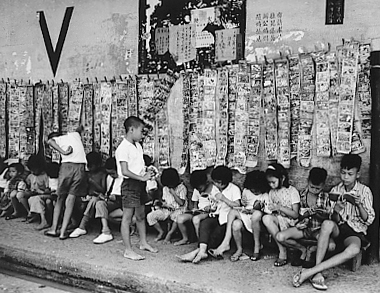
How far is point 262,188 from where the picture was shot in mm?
5012

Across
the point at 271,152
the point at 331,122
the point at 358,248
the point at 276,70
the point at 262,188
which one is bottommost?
the point at 358,248

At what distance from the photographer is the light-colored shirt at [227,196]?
5.02 m

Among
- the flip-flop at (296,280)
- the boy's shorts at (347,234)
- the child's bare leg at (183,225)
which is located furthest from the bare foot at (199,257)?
the boy's shorts at (347,234)

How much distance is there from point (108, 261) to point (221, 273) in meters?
1.07

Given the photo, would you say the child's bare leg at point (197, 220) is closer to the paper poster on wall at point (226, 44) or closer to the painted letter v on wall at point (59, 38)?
the paper poster on wall at point (226, 44)

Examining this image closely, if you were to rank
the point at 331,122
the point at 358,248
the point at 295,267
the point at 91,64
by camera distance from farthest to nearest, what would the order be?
the point at 91,64, the point at 331,122, the point at 295,267, the point at 358,248

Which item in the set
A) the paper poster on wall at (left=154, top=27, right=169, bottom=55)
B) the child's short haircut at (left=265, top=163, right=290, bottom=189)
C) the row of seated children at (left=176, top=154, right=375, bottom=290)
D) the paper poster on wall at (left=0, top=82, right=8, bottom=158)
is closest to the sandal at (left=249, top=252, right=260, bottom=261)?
the row of seated children at (left=176, top=154, right=375, bottom=290)

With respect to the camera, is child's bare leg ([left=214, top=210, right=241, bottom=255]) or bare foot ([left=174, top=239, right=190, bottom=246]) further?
bare foot ([left=174, top=239, right=190, bottom=246])

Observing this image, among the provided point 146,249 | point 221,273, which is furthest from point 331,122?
point 146,249

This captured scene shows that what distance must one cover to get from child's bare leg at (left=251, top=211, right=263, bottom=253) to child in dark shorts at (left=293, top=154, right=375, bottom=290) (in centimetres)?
61

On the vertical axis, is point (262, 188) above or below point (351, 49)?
below

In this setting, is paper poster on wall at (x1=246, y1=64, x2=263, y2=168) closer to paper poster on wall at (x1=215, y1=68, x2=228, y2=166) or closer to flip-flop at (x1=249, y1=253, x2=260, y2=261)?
paper poster on wall at (x1=215, y1=68, x2=228, y2=166)

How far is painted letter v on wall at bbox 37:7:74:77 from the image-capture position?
22.3ft

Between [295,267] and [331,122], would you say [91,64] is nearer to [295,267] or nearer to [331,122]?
[331,122]
